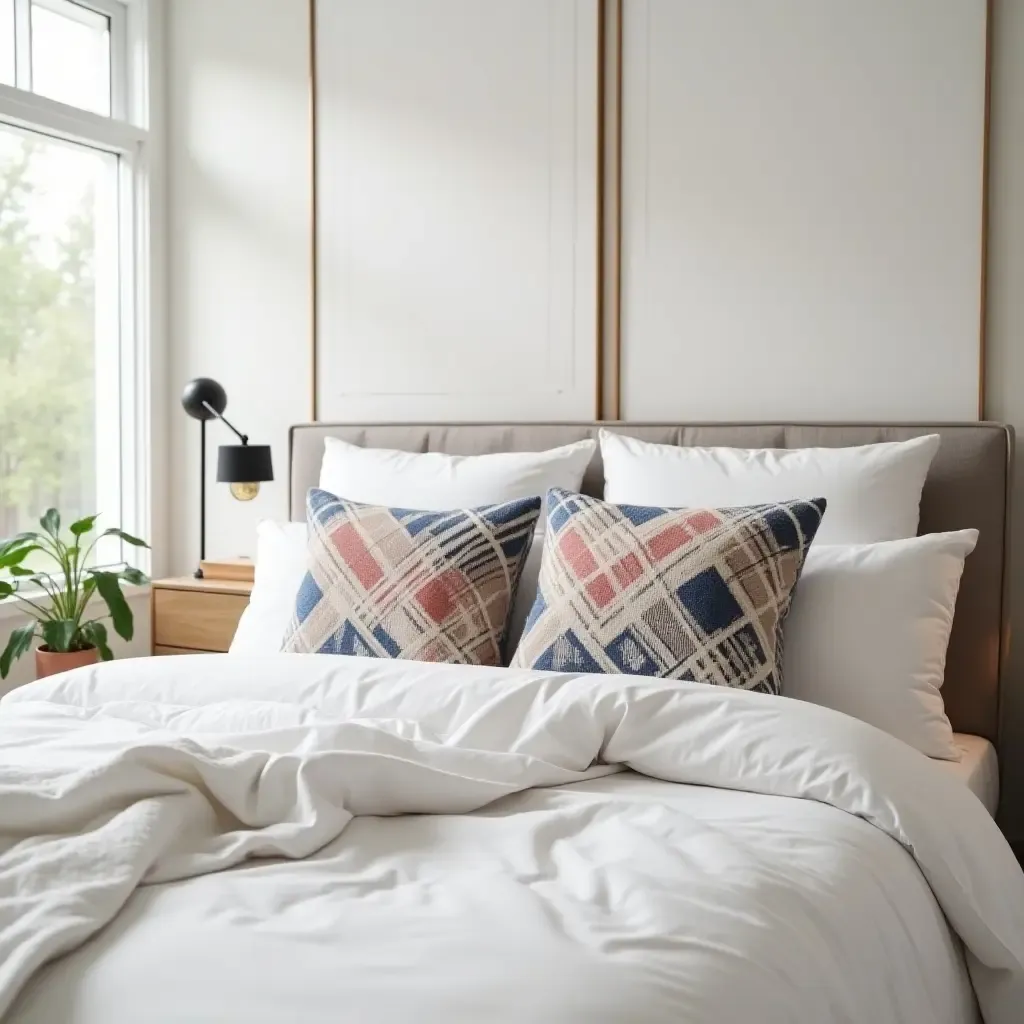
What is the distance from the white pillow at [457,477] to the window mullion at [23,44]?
1599mm

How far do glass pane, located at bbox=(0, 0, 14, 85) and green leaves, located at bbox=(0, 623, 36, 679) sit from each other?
1.58 meters

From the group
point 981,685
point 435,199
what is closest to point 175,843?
point 981,685

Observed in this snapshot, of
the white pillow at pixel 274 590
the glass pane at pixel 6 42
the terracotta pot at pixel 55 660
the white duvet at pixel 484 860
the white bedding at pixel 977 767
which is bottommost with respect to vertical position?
the white bedding at pixel 977 767

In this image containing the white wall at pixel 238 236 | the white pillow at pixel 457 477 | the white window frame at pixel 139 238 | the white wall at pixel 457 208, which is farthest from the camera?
the white window frame at pixel 139 238

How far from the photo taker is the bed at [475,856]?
109cm

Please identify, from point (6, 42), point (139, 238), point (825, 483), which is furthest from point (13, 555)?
point (825, 483)

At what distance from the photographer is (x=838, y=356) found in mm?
2871

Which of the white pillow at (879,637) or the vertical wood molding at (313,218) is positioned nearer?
the white pillow at (879,637)

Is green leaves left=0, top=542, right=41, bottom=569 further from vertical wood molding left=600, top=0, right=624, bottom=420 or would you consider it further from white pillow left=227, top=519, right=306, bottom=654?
vertical wood molding left=600, top=0, right=624, bottom=420

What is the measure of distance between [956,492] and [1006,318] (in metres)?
0.46

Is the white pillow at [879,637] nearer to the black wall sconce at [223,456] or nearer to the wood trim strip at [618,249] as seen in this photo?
the wood trim strip at [618,249]

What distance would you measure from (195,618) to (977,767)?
2076mm

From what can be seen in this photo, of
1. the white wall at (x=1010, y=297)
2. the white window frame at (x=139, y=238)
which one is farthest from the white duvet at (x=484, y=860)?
the white window frame at (x=139, y=238)

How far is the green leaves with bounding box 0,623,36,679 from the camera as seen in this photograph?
3055 mm
